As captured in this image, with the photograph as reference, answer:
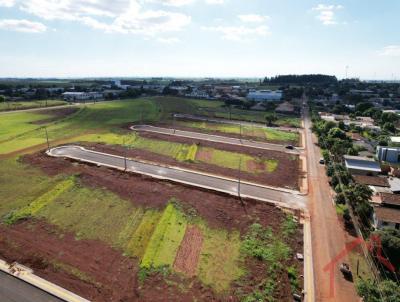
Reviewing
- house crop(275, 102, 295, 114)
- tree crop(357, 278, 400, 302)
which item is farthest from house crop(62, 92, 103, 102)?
tree crop(357, 278, 400, 302)

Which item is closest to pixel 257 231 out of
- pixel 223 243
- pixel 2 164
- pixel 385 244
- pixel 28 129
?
pixel 223 243

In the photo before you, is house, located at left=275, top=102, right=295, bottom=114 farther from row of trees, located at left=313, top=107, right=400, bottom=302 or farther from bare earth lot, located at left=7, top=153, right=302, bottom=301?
bare earth lot, located at left=7, top=153, right=302, bottom=301

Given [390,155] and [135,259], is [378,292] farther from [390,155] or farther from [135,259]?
[390,155]

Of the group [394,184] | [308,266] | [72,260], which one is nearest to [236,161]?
[394,184]

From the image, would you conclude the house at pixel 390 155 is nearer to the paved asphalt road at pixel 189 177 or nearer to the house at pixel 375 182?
the house at pixel 375 182

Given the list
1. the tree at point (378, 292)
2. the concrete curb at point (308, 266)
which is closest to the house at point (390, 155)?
the concrete curb at point (308, 266)

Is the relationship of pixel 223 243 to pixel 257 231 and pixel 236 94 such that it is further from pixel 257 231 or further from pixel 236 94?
pixel 236 94
